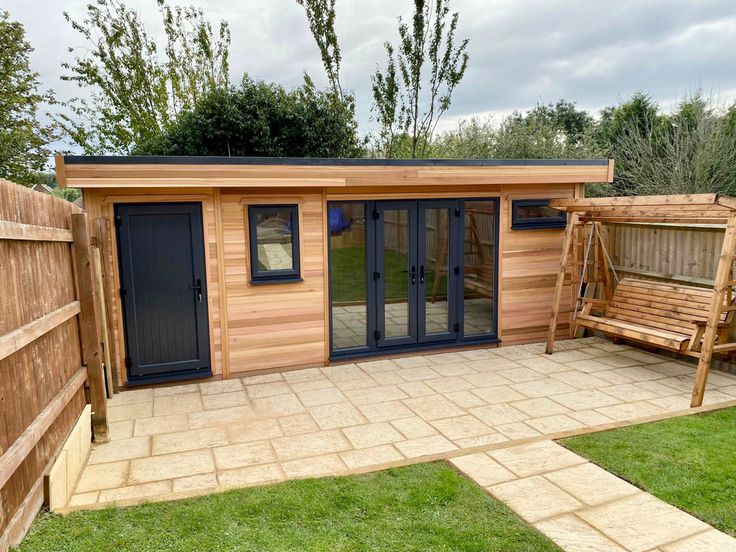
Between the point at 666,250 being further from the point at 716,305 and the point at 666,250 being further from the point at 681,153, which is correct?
the point at 681,153

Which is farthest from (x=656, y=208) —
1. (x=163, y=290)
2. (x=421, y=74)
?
(x=421, y=74)

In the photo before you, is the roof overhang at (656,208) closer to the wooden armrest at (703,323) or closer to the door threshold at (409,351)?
the wooden armrest at (703,323)

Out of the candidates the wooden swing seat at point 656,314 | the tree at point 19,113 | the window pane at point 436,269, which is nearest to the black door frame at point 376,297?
the window pane at point 436,269

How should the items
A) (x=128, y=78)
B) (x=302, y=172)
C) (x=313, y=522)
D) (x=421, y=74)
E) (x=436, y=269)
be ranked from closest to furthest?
(x=313, y=522) < (x=302, y=172) < (x=436, y=269) < (x=128, y=78) < (x=421, y=74)

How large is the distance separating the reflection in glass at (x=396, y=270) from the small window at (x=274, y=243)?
3.73 ft

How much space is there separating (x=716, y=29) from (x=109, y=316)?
12877 mm

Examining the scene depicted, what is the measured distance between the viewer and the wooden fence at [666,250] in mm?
6371

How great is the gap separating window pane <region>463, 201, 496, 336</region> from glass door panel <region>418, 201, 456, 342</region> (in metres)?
0.22

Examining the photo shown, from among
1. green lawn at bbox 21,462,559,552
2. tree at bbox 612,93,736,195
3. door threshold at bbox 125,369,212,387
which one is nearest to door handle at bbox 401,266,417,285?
door threshold at bbox 125,369,212,387

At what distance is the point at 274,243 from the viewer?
6.31 metres

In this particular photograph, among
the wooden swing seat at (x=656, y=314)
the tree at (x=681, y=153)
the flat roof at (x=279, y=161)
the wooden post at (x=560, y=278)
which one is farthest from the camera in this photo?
the tree at (x=681, y=153)

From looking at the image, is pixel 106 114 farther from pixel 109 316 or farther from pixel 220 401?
pixel 220 401

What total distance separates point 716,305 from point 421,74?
12.8 meters

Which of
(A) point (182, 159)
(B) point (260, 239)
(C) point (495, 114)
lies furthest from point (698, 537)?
(C) point (495, 114)
